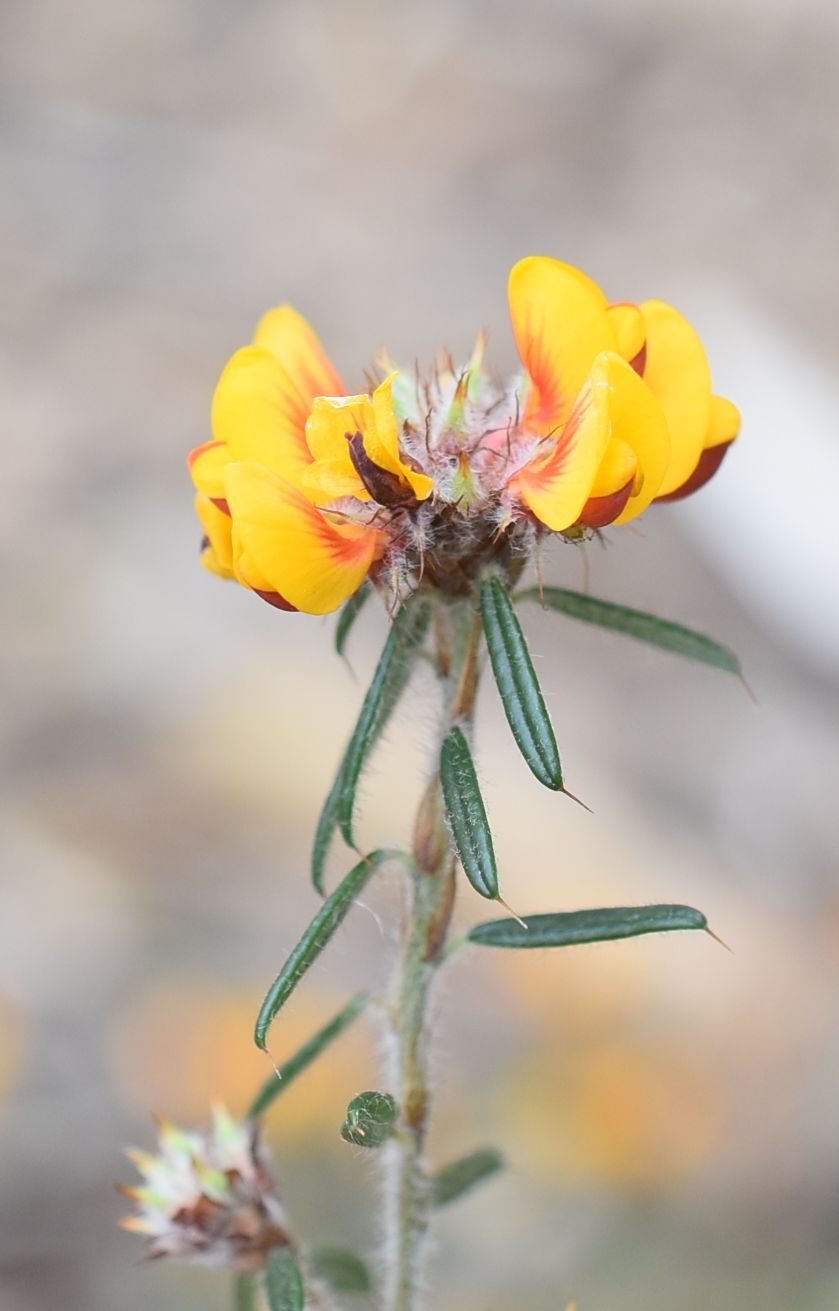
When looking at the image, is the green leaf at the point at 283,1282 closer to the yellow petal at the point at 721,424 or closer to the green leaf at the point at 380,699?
the green leaf at the point at 380,699

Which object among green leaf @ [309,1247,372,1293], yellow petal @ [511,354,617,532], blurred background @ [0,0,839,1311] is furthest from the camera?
blurred background @ [0,0,839,1311]

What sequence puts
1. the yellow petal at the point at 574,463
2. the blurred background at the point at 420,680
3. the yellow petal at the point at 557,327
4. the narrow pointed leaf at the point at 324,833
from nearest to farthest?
the yellow petal at the point at 574,463 < the yellow petal at the point at 557,327 < the narrow pointed leaf at the point at 324,833 < the blurred background at the point at 420,680

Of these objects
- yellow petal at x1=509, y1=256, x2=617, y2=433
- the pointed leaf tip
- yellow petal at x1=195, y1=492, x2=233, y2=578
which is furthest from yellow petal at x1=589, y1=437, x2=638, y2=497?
yellow petal at x1=195, y1=492, x2=233, y2=578

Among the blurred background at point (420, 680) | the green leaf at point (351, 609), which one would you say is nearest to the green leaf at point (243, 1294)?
the blurred background at point (420, 680)

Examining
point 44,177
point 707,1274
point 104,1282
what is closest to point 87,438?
point 44,177

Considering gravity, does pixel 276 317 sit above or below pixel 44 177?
above

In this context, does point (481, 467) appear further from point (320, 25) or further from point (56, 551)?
point (320, 25)

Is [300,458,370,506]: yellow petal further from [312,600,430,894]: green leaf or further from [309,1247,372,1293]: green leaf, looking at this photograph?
[309,1247,372,1293]: green leaf
